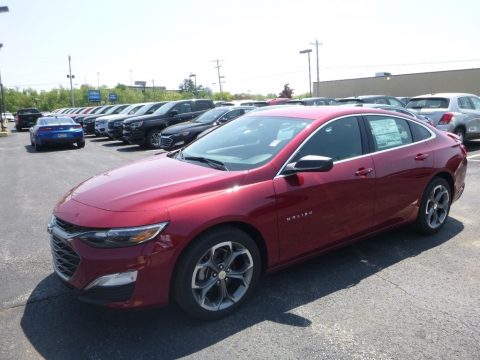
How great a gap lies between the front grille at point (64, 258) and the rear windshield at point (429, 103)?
37.5ft

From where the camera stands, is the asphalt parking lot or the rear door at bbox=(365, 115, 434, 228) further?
the rear door at bbox=(365, 115, 434, 228)

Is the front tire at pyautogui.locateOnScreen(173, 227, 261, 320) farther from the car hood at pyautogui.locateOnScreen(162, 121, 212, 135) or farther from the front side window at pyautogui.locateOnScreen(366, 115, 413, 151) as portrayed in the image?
the car hood at pyautogui.locateOnScreen(162, 121, 212, 135)

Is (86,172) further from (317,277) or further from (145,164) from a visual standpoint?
(317,277)

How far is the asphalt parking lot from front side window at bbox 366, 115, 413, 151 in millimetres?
1134

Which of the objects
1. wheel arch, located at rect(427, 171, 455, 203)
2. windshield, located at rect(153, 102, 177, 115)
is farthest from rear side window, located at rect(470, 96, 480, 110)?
windshield, located at rect(153, 102, 177, 115)

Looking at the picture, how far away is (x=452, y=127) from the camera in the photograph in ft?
38.1

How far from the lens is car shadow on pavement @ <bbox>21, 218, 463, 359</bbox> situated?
2.96 metres

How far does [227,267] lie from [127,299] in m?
0.79

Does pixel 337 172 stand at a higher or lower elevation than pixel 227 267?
higher

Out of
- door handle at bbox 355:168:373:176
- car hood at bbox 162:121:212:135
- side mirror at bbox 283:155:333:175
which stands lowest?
door handle at bbox 355:168:373:176

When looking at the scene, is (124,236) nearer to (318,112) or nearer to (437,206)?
(318,112)

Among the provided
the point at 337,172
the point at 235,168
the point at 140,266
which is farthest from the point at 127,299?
the point at 337,172

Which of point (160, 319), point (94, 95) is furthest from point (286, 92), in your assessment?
point (160, 319)

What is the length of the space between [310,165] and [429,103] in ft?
33.9
